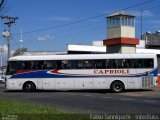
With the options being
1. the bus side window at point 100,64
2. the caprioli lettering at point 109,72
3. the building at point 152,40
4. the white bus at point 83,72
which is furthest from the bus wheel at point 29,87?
the building at point 152,40

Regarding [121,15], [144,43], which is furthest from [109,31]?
[144,43]

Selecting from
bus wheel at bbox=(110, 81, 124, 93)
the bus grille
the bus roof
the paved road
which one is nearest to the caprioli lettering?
bus wheel at bbox=(110, 81, 124, 93)

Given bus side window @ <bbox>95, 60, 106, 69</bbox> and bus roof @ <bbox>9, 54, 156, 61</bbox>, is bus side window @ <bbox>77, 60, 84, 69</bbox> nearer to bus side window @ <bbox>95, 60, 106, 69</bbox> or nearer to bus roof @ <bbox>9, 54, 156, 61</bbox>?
bus roof @ <bbox>9, 54, 156, 61</bbox>

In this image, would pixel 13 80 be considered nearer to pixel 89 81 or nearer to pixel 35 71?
pixel 35 71

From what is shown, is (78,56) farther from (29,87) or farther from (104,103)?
(104,103)

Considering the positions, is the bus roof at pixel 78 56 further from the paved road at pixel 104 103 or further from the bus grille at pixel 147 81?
the paved road at pixel 104 103

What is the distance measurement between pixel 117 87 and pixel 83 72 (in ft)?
9.44

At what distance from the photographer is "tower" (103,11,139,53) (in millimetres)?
39906

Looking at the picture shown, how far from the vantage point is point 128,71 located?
1264 inches

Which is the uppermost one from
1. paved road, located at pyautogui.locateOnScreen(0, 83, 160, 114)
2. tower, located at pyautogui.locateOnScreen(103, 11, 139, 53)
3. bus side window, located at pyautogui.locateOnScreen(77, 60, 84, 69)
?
tower, located at pyautogui.locateOnScreen(103, 11, 139, 53)

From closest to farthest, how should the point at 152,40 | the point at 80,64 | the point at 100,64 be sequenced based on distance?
1. the point at 100,64
2. the point at 80,64
3. the point at 152,40

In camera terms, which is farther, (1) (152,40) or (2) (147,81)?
(1) (152,40)

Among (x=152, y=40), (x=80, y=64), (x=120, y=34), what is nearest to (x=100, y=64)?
(x=80, y=64)

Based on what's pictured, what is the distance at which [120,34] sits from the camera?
4097 cm
